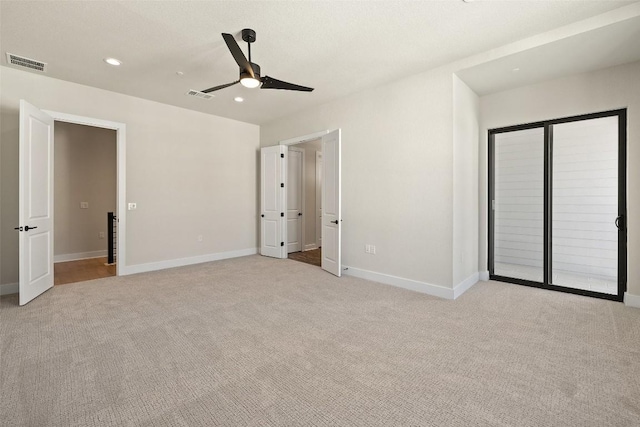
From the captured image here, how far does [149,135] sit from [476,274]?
5919 mm

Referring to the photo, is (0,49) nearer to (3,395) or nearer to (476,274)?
(3,395)

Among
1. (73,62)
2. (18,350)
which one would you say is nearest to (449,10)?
(73,62)

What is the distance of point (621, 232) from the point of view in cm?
364

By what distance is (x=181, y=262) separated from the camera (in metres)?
5.62

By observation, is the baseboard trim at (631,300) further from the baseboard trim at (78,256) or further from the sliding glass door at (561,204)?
the baseboard trim at (78,256)

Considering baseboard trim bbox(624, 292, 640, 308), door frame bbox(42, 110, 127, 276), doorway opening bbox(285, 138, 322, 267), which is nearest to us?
baseboard trim bbox(624, 292, 640, 308)

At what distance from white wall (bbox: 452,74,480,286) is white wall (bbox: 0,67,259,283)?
14.4 feet

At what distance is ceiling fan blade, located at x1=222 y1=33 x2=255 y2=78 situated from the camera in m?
2.54

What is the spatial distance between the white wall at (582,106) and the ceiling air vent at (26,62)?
6.16 metres

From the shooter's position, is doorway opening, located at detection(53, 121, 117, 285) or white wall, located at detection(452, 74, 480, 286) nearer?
white wall, located at detection(452, 74, 480, 286)

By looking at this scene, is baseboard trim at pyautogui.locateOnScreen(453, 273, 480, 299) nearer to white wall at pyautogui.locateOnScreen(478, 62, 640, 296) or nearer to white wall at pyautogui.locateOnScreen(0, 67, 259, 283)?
white wall at pyautogui.locateOnScreen(478, 62, 640, 296)

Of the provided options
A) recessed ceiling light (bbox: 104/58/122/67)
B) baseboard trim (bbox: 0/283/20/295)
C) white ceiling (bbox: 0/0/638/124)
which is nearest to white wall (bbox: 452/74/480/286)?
white ceiling (bbox: 0/0/638/124)

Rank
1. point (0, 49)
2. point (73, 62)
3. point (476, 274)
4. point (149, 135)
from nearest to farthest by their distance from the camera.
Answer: point (0, 49), point (73, 62), point (476, 274), point (149, 135)

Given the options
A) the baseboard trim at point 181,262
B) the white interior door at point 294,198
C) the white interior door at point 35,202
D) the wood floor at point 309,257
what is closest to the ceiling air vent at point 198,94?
the white interior door at point 35,202
